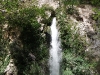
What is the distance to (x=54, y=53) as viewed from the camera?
1396 centimetres

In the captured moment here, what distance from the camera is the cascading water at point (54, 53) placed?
526 inches

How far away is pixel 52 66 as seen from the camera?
13391mm

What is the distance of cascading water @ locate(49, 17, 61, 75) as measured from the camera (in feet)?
43.8

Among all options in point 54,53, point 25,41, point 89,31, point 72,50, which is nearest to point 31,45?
point 25,41

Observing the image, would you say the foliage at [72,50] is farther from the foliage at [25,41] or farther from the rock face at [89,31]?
the foliage at [25,41]

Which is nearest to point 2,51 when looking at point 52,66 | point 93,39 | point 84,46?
point 52,66

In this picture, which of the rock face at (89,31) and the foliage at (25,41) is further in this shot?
the rock face at (89,31)

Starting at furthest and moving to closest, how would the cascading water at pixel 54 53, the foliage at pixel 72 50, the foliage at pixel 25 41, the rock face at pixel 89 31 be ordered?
the rock face at pixel 89 31
the cascading water at pixel 54 53
the foliage at pixel 72 50
the foliage at pixel 25 41

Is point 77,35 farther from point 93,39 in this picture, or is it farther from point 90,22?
point 90,22

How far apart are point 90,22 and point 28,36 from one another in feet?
20.1

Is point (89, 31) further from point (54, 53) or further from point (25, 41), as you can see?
point (25, 41)

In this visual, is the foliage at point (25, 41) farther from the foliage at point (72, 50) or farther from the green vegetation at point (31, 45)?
the foliage at point (72, 50)

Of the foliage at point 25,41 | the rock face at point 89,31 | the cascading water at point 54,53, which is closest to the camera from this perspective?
the foliage at point 25,41

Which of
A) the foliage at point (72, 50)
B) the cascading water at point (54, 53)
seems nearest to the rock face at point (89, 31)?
the foliage at point (72, 50)
